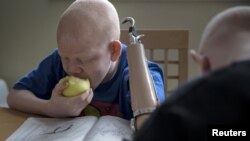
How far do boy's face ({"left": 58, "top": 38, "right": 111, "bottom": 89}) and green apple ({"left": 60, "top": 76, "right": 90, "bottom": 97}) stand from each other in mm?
18

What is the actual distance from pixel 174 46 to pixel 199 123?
116 centimetres

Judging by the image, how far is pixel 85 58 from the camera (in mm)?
898

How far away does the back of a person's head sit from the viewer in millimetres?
311

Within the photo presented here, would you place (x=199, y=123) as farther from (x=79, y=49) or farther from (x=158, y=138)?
(x=79, y=49)

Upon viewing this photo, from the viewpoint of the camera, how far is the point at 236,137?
29cm

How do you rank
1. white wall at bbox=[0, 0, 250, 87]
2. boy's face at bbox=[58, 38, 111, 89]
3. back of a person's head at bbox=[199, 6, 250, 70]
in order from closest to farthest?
back of a person's head at bbox=[199, 6, 250, 70]
boy's face at bbox=[58, 38, 111, 89]
white wall at bbox=[0, 0, 250, 87]

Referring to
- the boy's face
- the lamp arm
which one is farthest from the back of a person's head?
the boy's face

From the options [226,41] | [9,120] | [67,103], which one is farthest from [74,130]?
[226,41]

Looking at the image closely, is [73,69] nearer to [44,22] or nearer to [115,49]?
[115,49]

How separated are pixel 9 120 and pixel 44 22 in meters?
1.19

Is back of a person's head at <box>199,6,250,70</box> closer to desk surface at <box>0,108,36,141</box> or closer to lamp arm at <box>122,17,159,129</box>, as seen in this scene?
lamp arm at <box>122,17,159,129</box>

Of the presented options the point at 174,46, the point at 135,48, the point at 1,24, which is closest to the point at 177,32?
the point at 174,46

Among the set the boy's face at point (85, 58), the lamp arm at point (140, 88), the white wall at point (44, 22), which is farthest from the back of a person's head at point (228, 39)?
the white wall at point (44, 22)

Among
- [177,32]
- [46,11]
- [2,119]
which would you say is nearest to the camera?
[2,119]
